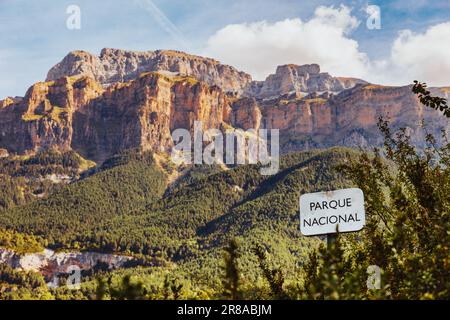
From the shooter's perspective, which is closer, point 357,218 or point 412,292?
point 412,292

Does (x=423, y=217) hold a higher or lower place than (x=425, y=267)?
higher

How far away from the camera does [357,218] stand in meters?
9.41

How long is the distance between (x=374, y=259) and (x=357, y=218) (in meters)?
1.57

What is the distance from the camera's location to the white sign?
944 centimetres

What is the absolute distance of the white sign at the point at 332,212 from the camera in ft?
31.0

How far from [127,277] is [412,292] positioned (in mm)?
3547

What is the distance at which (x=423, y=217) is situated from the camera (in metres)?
12.5

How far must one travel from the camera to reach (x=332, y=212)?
959 centimetres
